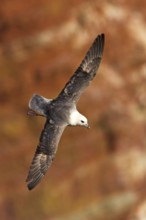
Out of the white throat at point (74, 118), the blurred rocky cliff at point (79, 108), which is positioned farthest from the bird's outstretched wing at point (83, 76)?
the blurred rocky cliff at point (79, 108)

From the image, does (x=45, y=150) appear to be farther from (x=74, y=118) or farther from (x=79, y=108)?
(x=79, y=108)

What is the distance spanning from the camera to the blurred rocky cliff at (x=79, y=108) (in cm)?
1978

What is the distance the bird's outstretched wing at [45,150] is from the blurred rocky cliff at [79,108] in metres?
4.50

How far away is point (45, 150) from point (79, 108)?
4850 millimetres

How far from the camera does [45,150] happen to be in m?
15.1

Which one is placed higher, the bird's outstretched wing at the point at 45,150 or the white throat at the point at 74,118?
the white throat at the point at 74,118

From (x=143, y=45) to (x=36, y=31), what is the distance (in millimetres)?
2038

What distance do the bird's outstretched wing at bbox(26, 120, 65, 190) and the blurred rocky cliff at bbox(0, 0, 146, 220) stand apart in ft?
14.8

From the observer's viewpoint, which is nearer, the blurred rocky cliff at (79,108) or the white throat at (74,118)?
the white throat at (74,118)

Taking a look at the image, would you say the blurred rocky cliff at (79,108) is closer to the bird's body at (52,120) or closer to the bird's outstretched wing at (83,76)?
the bird's outstretched wing at (83,76)

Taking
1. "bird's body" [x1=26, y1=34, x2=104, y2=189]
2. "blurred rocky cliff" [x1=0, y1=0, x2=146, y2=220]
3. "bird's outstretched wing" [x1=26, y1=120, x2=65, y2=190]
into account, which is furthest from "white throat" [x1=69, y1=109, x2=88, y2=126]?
"blurred rocky cliff" [x1=0, y1=0, x2=146, y2=220]

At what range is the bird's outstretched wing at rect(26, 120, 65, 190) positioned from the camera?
15.0 m

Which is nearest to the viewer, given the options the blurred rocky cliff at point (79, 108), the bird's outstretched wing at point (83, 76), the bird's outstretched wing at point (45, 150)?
the bird's outstretched wing at point (45, 150)

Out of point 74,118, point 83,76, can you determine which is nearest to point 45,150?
point 74,118
